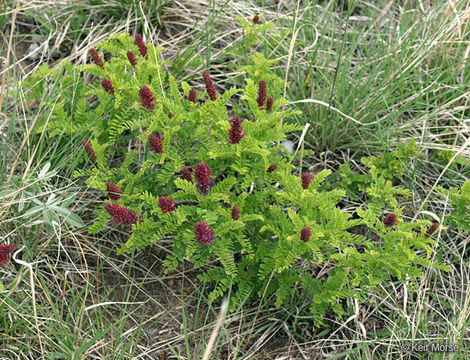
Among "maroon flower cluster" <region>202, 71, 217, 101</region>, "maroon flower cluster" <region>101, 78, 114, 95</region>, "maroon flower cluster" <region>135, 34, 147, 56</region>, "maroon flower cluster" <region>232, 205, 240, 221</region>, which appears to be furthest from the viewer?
"maroon flower cluster" <region>135, 34, 147, 56</region>

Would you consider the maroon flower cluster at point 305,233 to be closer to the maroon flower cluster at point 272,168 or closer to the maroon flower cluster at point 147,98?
the maroon flower cluster at point 272,168

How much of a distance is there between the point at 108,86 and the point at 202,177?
2.76 feet

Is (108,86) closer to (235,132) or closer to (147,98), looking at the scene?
(147,98)

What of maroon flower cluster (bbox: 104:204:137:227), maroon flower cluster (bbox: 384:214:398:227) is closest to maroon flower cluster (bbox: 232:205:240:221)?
maroon flower cluster (bbox: 104:204:137:227)

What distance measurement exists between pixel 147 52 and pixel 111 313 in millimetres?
1553

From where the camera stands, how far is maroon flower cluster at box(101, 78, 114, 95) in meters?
2.58

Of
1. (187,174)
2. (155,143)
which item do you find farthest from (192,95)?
(187,174)

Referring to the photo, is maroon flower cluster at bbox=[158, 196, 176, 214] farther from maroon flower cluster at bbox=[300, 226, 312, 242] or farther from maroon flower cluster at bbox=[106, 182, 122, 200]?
maroon flower cluster at bbox=[300, 226, 312, 242]

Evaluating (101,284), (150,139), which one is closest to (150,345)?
(101,284)

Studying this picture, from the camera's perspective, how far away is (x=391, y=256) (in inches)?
86.0

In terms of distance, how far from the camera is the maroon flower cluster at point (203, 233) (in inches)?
83.7

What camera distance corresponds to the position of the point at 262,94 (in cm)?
239

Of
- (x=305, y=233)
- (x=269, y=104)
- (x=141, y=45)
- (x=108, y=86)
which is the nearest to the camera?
(x=305, y=233)

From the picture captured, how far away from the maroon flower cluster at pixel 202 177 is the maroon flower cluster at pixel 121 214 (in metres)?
0.36
